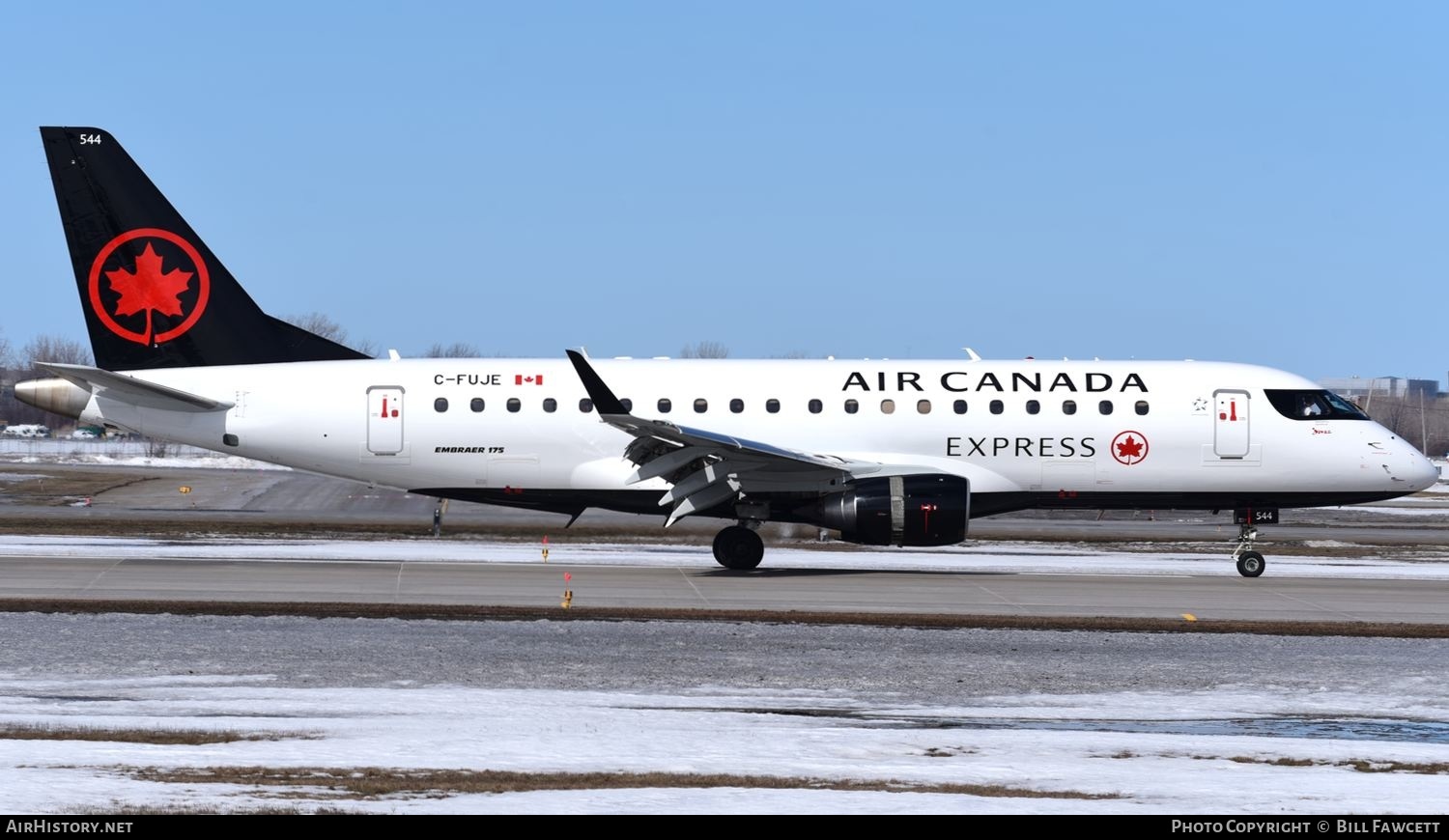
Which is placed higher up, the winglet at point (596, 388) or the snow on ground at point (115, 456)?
the winglet at point (596, 388)

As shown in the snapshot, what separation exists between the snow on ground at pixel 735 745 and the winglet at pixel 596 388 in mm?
9555

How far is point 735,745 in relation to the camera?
11.1m

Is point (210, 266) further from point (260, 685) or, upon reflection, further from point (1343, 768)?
point (1343, 768)

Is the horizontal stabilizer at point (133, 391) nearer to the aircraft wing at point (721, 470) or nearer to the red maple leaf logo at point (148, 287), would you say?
the red maple leaf logo at point (148, 287)

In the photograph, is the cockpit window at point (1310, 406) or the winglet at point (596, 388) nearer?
the winglet at point (596, 388)

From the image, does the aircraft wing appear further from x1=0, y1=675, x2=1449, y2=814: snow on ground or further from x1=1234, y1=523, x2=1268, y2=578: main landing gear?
x1=0, y1=675, x2=1449, y2=814: snow on ground

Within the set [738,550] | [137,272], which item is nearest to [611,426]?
[738,550]

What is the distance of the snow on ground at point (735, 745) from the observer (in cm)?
910

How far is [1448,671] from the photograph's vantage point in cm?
1605

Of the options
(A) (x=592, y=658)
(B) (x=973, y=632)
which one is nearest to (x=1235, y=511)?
(B) (x=973, y=632)

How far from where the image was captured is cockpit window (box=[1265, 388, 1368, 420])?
26.8m

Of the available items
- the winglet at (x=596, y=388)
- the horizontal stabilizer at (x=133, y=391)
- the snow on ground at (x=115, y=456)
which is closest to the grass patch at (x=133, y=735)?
the winglet at (x=596, y=388)

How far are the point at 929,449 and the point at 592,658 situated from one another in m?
11.6

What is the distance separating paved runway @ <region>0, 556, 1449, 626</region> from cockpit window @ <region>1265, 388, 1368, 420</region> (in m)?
2.99
